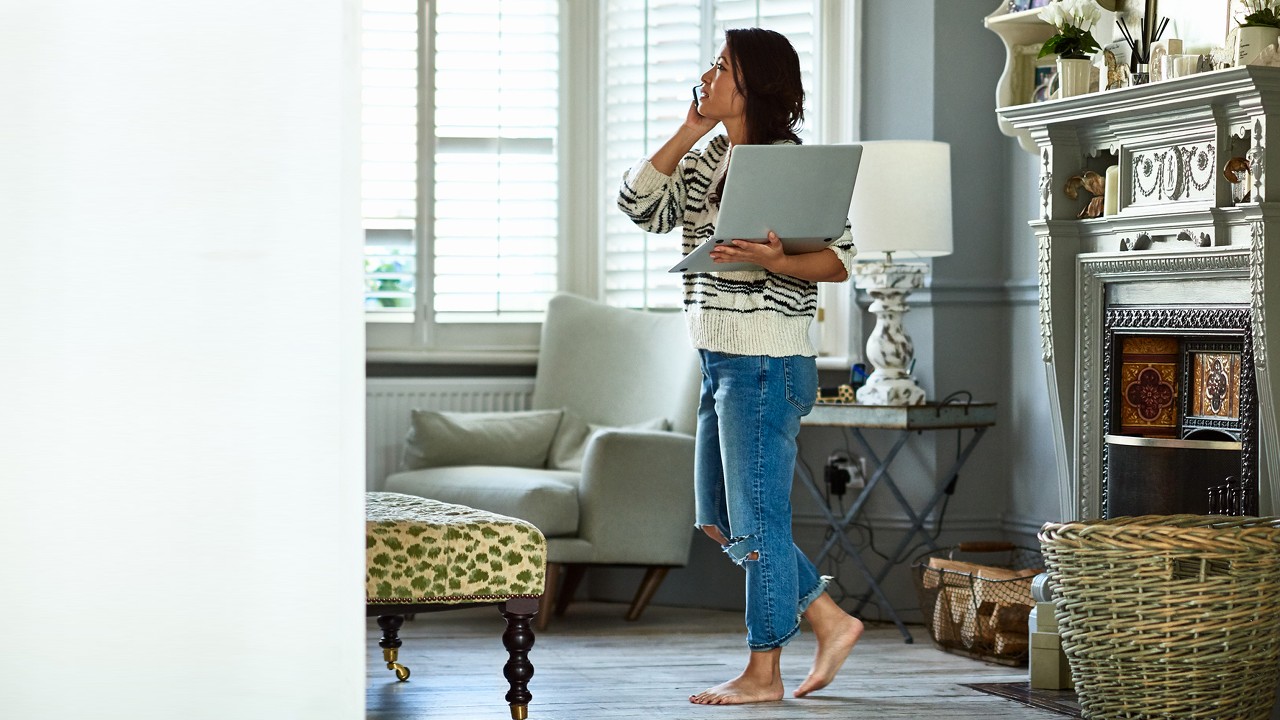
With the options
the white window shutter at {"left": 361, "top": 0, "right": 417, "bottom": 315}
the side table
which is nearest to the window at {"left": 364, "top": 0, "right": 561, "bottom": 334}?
the white window shutter at {"left": 361, "top": 0, "right": 417, "bottom": 315}

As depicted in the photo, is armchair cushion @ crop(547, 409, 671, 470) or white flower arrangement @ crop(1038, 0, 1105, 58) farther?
armchair cushion @ crop(547, 409, 671, 470)

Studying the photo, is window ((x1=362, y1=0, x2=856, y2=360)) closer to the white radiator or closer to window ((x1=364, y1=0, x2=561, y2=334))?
window ((x1=364, y1=0, x2=561, y2=334))

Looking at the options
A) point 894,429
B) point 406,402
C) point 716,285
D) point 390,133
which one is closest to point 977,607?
point 894,429

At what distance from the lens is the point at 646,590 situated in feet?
14.1

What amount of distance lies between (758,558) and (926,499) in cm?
148

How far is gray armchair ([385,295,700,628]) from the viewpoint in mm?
4070

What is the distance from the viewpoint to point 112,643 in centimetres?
145

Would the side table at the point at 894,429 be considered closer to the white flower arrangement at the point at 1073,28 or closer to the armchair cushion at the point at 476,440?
the armchair cushion at the point at 476,440

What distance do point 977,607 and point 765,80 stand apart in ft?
5.04

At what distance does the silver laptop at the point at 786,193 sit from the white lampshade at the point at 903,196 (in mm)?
1048

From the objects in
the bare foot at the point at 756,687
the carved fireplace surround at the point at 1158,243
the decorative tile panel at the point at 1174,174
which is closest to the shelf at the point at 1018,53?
the carved fireplace surround at the point at 1158,243

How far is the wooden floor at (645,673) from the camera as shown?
3045 millimetres

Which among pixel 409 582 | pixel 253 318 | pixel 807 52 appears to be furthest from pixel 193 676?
pixel 807 52

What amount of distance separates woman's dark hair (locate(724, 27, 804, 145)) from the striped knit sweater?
0.50 feet
